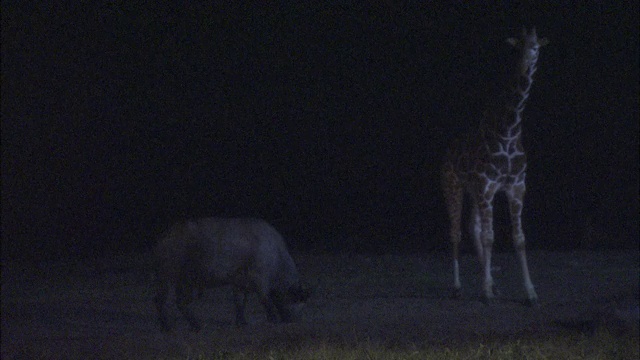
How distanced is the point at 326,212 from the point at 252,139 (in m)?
2.22

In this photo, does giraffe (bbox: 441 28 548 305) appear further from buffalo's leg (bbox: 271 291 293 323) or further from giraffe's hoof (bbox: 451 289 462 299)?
buffalo's leg (bbox: 271 291 293 323)

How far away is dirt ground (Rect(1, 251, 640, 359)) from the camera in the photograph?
28.3ft

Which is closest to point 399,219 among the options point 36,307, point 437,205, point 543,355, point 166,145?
point 437,205

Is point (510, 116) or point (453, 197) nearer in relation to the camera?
point (510, 116)

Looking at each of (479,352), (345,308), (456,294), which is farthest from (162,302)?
(456,294)

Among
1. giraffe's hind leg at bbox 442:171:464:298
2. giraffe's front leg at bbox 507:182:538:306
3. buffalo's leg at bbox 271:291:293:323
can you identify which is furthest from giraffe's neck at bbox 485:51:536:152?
buffalo's leg at bbox 271:291:293:323

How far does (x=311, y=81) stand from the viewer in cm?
1850

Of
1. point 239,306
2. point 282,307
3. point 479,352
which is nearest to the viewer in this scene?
point 479,352

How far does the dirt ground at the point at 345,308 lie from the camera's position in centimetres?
Result: 862

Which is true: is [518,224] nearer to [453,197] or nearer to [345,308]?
[453,197]

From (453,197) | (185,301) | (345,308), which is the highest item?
(453,197)

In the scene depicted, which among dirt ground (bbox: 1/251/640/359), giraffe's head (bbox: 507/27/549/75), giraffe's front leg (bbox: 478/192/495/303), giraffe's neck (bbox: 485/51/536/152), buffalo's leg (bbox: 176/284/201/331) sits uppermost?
giraffe's head (bbox: 507/27/549/75)

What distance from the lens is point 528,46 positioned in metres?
10.3

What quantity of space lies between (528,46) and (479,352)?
13.4 feet
